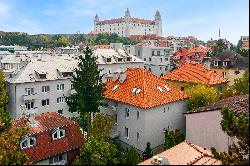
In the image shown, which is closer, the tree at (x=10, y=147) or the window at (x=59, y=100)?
the tree at (x=10, y=147)

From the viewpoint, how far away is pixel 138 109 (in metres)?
39.8

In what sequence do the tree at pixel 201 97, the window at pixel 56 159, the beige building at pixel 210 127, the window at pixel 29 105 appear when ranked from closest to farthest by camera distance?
the beige building at pixel 210 127
the window at pixel 56 159
the tree at pixel 201 97
the window at pixel 29 105

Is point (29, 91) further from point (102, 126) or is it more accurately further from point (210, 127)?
point (210, 127)

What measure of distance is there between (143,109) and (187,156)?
14094mm

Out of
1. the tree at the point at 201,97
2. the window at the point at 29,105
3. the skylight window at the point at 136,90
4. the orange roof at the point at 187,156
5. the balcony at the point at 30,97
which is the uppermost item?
the skylight window at the point at 136,90

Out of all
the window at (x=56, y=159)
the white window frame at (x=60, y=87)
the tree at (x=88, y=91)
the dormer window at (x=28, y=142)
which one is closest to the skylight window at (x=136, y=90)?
the tree at (x=88, y=91)

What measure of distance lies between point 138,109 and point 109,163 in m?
9.59

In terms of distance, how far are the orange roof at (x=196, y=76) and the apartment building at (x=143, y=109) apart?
925 centimetres

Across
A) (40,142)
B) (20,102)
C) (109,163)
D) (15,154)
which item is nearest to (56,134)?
(40,142)

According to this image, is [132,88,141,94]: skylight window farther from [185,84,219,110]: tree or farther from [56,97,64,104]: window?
[56,97,64,104]: window

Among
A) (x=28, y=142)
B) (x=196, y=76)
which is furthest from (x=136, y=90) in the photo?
(x=196, y=76)

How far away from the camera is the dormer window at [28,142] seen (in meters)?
31.6

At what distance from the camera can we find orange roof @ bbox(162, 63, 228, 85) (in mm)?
52466

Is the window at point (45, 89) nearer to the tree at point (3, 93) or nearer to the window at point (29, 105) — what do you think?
the window at point (29, 105)
